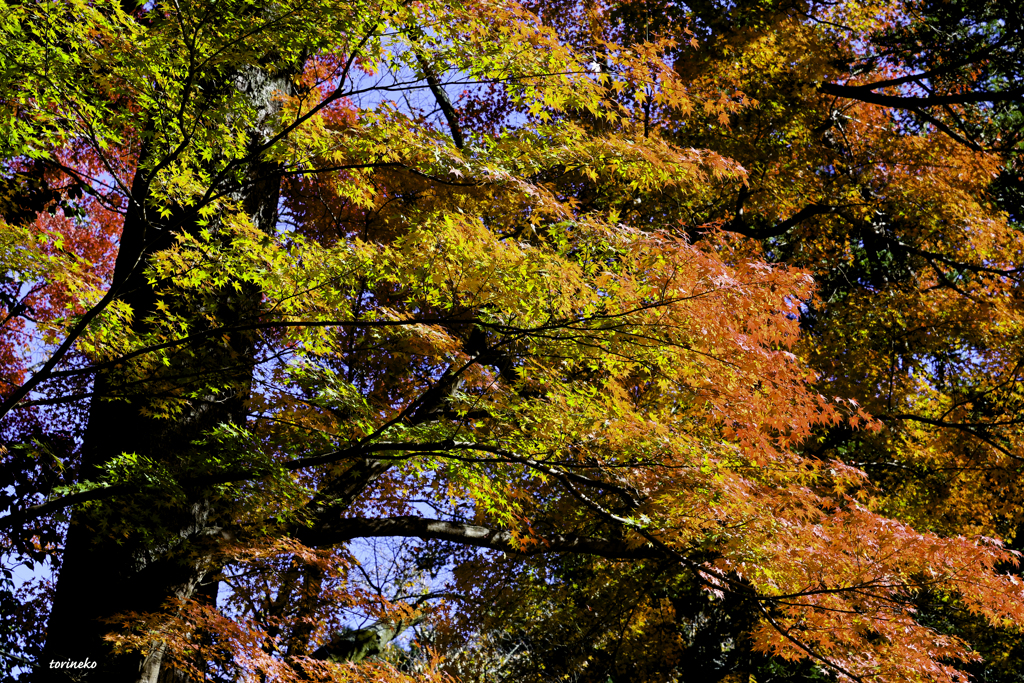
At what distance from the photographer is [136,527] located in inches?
223

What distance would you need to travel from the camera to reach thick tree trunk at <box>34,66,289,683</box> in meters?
5.83

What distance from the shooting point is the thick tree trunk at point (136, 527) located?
583 cm

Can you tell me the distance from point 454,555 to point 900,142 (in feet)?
33.2

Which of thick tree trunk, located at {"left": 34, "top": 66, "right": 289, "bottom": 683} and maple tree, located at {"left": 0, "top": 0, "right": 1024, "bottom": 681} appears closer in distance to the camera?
maple tree, located at {"left": 0, "top": 0, "right": 1024, "bottom": 681}

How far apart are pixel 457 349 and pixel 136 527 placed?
2991 mm

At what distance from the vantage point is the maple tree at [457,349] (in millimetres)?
5020

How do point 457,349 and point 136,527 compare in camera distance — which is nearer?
point 136,527

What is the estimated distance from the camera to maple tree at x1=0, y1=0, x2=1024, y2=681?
5.02m

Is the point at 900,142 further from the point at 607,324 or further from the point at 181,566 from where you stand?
the point at 181,566

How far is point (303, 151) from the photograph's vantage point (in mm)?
→ 6301

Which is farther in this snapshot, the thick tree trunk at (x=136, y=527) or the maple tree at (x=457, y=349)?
the thick tree trunk at (x=136, y=527)

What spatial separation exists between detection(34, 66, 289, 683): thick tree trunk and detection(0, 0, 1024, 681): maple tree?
0.03 meters

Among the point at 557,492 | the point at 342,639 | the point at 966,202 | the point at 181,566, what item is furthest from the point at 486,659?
the point at 966,202

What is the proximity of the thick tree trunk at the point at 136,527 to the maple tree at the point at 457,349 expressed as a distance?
0.03m
